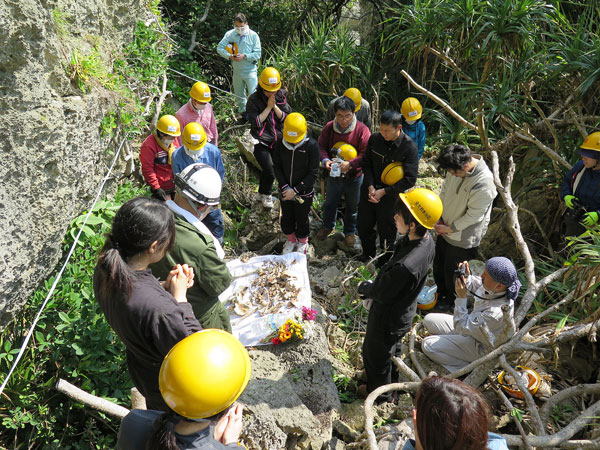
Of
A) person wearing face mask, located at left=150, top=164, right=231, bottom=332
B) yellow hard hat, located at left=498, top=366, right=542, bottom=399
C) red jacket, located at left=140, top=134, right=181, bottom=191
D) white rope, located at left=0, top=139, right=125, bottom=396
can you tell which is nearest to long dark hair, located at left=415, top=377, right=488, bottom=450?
person wearing face mask, located at left=150, top=164, right=231, bottom=332

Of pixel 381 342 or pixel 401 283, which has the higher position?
pixel 401 283

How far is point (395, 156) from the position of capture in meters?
4.79

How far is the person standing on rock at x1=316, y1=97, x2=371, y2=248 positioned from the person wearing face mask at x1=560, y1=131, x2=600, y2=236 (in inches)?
85.6

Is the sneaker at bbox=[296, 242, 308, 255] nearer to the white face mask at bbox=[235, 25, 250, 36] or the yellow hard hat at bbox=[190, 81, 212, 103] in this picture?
the yellow hard hat at bbox=[190, 81, 212, 103]

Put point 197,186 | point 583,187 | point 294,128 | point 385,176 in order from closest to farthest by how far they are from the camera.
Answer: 1. point 197,186
2. point 583,187
3. point 294,128
4. point 385,176

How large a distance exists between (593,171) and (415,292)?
101 inches

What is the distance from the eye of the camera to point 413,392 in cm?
381

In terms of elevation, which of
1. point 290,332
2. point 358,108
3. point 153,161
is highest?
point 358,108

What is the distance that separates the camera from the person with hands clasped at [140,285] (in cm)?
212

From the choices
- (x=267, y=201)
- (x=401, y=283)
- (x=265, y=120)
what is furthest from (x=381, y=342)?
(x=265, y=120)

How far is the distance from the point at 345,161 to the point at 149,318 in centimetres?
351

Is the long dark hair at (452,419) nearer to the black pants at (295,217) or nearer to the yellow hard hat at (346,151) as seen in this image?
the black pants at (295,217)

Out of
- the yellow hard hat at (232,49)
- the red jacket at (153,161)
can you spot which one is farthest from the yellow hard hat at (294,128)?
the yellow hard hat at (232,49)

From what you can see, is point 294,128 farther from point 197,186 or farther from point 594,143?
point 594,143
